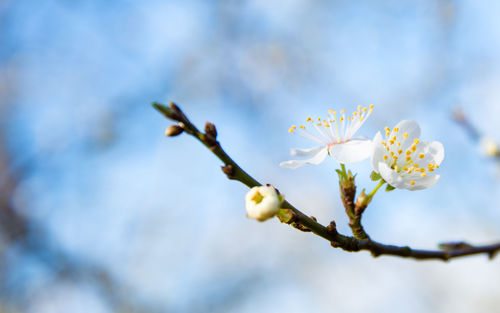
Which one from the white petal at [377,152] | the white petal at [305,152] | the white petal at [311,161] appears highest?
the white petal at [305,152]

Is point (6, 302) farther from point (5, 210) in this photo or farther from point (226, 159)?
point (226, 159)

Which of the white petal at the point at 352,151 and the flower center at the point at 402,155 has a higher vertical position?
the white petal at the point at 352,151

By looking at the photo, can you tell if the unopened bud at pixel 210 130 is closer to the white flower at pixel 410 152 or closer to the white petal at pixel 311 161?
the white petal at pixel 311 161

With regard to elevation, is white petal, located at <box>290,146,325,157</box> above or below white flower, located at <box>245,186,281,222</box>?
above

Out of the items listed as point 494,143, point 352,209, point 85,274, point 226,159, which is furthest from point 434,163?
point 85,274

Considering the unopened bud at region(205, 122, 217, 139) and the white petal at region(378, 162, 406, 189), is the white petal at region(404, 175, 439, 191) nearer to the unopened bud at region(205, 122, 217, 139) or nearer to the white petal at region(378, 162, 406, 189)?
the white petal at region(378, 162, 406, 189)

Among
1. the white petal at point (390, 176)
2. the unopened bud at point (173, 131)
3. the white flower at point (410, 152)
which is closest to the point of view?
the unopened bud at point (173, 131)

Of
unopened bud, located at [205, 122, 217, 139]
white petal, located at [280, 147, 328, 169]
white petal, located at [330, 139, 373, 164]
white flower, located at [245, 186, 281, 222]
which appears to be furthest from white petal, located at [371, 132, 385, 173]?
unopened bud, located at [205, 122, 217, 139]

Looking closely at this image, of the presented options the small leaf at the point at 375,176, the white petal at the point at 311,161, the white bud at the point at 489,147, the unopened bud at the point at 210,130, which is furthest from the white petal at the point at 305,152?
the white bud at the point at 489,147

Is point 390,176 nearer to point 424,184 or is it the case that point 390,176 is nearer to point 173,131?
point 424,184

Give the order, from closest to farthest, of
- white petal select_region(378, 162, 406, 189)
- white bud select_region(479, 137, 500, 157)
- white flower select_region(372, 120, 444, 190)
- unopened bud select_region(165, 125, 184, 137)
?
unopened bud select_region(165, 125, 184, 137)
white petal select_region(378, 162, 406, 189)
white flower select_region(372, 120, 444, 190)
white bud select_region(479, 137, 500, 157)
